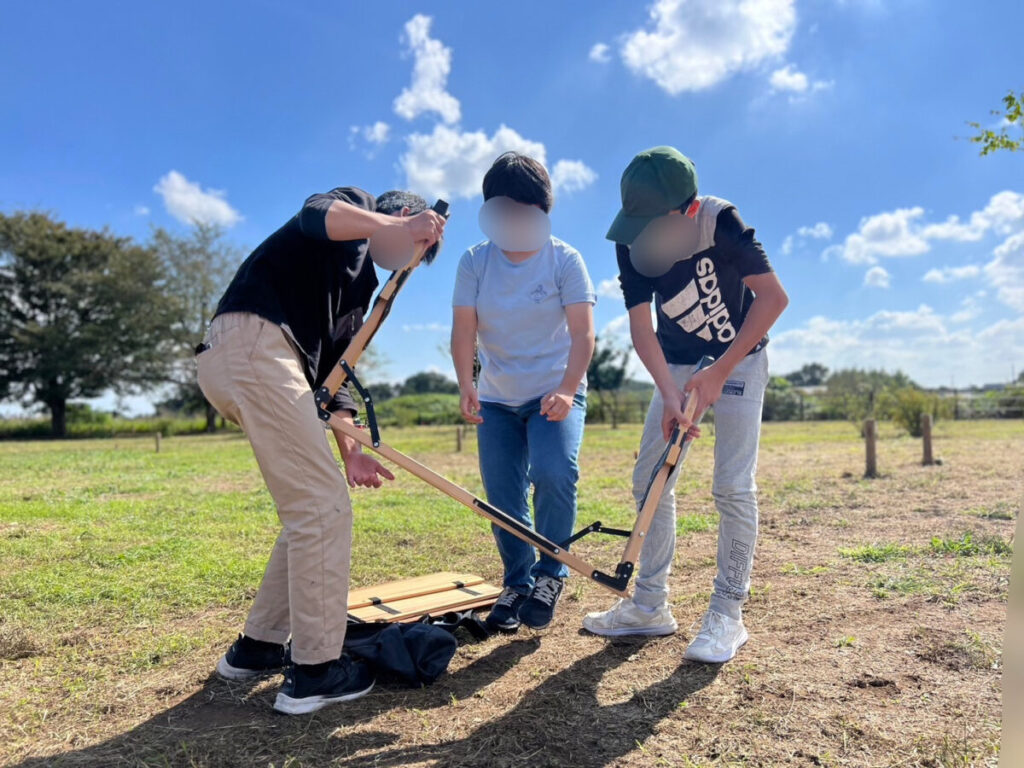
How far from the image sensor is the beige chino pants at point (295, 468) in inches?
104

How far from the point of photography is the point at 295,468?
265 centimetres

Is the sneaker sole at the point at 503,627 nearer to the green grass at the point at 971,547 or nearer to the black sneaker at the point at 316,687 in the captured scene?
the black sneaker at the point at 316,687

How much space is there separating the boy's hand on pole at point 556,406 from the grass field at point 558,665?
107cm

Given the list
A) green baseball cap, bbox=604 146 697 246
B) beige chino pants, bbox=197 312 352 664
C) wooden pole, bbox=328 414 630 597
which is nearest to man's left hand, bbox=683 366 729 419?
green baseball cap, bbox=604 146 697 246

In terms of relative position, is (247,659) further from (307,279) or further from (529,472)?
(307,279)

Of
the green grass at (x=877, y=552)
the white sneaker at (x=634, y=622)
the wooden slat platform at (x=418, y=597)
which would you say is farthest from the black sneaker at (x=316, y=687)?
the green grass at (x=877, y=552)

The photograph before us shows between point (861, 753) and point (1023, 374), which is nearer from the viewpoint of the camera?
point (861, 753)

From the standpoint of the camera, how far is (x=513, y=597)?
366 centimetres

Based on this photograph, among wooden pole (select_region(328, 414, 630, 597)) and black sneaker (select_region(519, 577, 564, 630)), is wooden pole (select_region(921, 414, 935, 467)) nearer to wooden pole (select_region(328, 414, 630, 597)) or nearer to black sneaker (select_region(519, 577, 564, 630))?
black sneaker (select_region(519, 577, 564, 630))

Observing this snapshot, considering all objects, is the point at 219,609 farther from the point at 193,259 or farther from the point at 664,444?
the point at 193,259

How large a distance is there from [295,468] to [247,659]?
3.37 ft

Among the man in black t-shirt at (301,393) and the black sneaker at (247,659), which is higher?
the man in black t-shirt at (301,393)

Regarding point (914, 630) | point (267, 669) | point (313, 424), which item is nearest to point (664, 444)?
point (914, 630)

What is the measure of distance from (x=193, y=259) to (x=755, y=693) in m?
40.7
